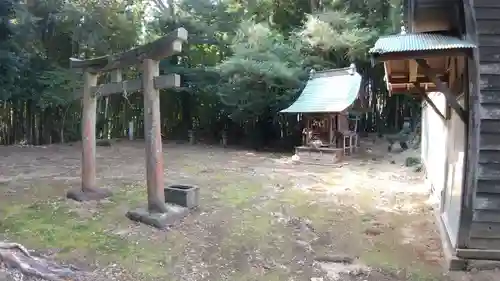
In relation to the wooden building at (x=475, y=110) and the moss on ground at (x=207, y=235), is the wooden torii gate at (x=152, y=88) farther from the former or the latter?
the wooden building at (x=475, y=110)

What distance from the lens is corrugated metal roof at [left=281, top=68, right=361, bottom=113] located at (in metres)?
12.9

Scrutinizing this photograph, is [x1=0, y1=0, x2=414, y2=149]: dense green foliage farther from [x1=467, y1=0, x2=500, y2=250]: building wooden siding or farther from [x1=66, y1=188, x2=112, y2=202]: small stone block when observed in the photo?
[x1=467, y1=0, x2=500, y2=250]: building wooden siding

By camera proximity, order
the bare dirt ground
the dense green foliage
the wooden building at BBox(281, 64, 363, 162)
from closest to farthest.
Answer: the bare dirt ground
the wooden building at BBox(281, 64, 363, 162)
the dense green foliage

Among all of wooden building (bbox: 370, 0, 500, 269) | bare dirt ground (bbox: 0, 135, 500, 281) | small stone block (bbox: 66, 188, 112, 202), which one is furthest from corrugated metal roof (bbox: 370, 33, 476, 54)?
small stone block (bbox: 66, 188, 112, 202)

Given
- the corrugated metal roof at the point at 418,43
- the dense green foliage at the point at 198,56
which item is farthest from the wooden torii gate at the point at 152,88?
the dense green foliage at the point at 198,56

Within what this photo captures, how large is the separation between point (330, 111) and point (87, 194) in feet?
25.8

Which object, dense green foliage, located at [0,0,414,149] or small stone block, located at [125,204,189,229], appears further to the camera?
dense green foliage, located at [0,0,414,149]

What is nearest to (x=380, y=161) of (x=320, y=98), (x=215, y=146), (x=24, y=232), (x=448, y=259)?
(x=320, y=98)

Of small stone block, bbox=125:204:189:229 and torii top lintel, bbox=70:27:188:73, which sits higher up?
torii top lintel, bbox=70:27:188:73

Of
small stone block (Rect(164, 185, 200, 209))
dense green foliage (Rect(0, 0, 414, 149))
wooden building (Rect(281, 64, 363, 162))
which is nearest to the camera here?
small stone block (Rect(164, 185, 200, 209))

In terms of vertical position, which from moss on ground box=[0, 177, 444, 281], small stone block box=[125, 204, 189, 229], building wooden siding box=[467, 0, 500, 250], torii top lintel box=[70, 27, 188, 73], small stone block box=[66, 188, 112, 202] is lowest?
moss on ground box=[0, 177, 444, 281]

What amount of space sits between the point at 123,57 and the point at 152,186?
6.52 ft

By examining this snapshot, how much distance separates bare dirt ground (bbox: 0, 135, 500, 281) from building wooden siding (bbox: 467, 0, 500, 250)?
2.02 ft

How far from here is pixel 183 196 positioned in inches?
242
